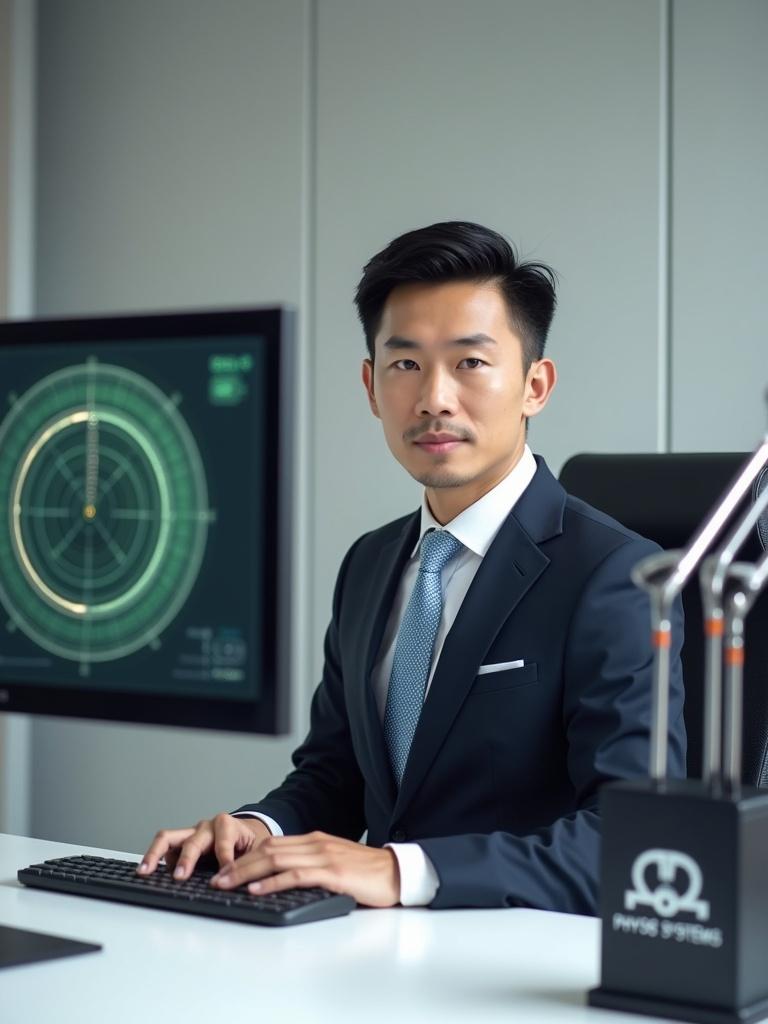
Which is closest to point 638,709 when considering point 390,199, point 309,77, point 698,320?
point 698,320

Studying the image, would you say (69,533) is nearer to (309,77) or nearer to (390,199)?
(390,199)

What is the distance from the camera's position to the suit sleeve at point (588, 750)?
136cm

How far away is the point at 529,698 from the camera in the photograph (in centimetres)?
167

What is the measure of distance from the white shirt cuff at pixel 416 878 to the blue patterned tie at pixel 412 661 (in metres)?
0.38

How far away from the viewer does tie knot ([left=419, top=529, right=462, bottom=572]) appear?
1798 mm

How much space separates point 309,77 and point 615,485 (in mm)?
1808

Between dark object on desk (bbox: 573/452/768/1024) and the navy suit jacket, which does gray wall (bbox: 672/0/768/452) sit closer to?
the navy suit jacket

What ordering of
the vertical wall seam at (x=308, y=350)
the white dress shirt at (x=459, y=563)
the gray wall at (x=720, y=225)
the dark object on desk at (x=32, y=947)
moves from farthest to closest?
the vertical wall seam at (x=308, y=350) < the gray wall at (x=720, y=225) < the white dress shirt at (x=459, y=563) < the dark object on desk at (x=32, y=947)

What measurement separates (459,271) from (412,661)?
1.71 ft

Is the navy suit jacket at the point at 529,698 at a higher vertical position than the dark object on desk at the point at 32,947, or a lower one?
higher

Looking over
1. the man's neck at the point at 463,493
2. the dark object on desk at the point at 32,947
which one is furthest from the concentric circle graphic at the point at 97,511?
the man's neck at the point at 463,493

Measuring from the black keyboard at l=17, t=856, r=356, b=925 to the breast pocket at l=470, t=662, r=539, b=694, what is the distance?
41cm

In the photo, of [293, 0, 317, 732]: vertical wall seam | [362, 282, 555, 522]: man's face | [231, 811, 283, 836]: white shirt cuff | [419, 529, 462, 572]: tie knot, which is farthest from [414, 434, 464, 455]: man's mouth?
[293, 0, 317, 732]: vertical wall seam

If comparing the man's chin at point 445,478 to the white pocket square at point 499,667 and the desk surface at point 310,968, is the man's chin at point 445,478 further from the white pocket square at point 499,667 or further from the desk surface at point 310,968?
the desk surface at point 310,968
